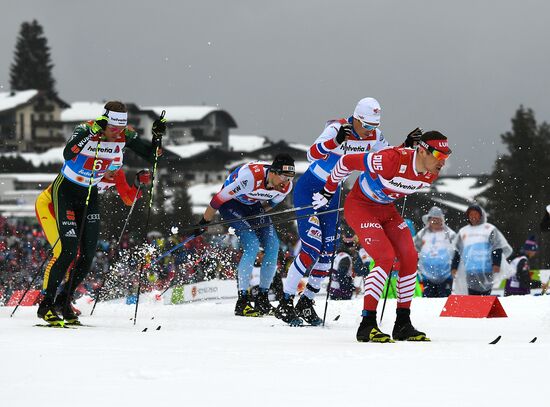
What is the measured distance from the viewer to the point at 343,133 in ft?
25.8

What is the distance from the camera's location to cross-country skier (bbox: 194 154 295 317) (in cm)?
945

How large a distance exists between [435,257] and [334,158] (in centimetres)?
501

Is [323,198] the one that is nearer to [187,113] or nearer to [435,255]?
[435,255]

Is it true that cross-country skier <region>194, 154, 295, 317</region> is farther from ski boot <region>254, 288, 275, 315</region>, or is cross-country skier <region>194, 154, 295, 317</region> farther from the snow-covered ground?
the snow-covered ground

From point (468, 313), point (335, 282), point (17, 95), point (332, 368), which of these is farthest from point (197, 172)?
point (332, 368)

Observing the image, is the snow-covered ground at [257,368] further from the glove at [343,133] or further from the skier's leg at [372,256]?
the glove at [343,133]

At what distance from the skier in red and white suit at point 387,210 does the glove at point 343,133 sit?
2.57ft

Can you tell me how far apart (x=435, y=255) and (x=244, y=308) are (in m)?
4.19

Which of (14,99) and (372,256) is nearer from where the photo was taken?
(372,256)

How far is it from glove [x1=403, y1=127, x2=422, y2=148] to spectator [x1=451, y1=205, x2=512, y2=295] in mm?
5347

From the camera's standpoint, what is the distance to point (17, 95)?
8906 centimetres

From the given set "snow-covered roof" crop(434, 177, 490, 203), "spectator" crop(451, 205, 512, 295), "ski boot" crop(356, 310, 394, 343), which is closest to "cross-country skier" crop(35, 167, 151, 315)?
"ski boot" crop(356, 310, 394, 343)

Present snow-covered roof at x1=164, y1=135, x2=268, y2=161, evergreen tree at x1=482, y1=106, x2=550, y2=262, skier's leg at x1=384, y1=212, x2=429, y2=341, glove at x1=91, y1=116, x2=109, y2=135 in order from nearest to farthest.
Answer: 1. skier's leg at x1=384, y1=212, x2=429, y2=341
2. glove at x1=91, y1=116, x2=109, y2=135
3. evergreen tree at x1=482, y1=106, x2=550, y2=262
4. snow-covered roof at x1=164, y1=135, x2=268, y2=161

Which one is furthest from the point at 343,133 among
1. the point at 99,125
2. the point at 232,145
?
the point at 232,145
